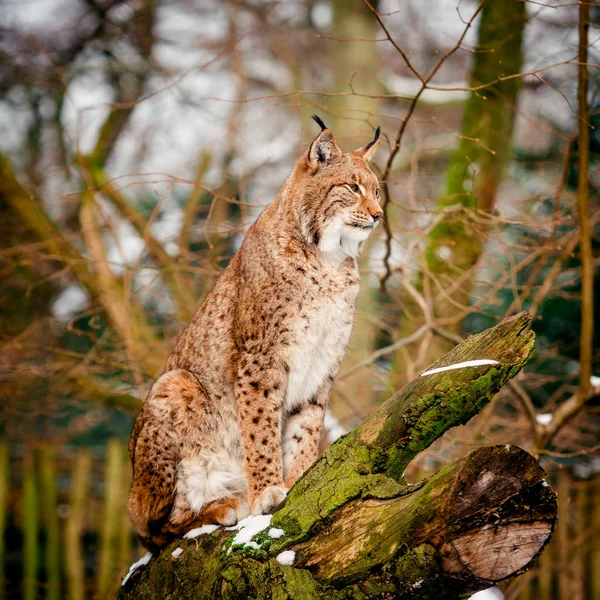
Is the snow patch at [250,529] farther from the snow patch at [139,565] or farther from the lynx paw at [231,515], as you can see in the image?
the snow patch at [139,565]

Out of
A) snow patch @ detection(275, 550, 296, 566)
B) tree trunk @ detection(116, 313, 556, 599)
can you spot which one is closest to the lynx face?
tree trunk @ detection(116, 313, 556, 599)

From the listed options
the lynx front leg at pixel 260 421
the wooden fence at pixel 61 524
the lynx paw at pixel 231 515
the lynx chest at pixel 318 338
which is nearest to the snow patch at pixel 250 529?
the lynx paw at pixel 231 515

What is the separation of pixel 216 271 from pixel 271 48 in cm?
628

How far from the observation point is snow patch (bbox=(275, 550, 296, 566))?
2.94 m

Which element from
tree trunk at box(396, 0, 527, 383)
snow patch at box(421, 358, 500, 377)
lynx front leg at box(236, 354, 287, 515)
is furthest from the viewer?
tree trunk at box(396, 0, 527, 383)

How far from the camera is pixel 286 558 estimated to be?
9.70ft

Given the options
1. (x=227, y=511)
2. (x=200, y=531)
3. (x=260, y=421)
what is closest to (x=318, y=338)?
(x=260, y=421)

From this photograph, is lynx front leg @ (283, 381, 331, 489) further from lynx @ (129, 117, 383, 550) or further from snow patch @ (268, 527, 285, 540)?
snow patch @ (268, 527, 285, 540)

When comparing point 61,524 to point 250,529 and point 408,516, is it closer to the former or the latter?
point 250,529

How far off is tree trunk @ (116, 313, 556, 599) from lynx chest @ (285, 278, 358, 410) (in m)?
0.86

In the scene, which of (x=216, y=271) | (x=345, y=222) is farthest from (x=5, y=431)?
(x=345, y=222)

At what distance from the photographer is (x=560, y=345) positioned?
278 inches

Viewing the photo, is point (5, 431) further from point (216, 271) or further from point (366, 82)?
point (366, 82)

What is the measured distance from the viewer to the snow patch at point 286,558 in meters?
2.94
